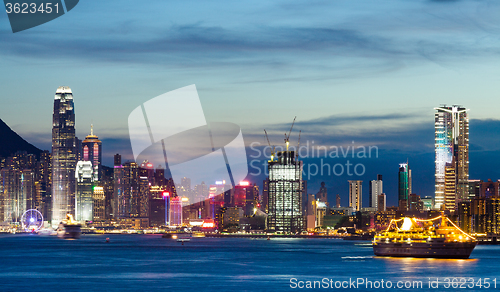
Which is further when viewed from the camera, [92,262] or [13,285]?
[92,262]

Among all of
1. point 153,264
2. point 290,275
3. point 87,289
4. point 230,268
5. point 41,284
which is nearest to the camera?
point 87,289

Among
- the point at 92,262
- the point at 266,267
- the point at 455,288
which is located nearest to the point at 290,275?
the point at 266,267

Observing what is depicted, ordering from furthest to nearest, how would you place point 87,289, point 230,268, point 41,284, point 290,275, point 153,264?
point 153,264
point 230,268
point 290,275
point 41,284
point 87,289

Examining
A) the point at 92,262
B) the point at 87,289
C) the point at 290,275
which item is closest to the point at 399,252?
the point at 290,275

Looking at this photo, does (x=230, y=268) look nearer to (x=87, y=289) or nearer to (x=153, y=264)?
(x=153, y=264)

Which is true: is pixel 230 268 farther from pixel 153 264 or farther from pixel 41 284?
pixel 41 284

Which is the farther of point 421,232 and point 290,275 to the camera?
point 421,232
